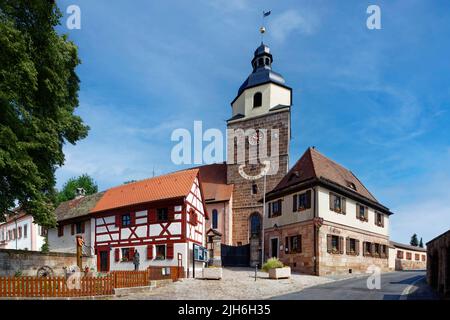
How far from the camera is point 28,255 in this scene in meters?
20.5

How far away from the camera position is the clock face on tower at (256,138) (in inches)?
1550

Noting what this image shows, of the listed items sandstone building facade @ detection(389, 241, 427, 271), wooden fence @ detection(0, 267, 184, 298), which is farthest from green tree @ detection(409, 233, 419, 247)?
wooden fence @ detection(0, 267, 184, 298)

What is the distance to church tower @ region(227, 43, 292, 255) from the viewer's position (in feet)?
124

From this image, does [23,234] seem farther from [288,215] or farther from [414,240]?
[414,240]

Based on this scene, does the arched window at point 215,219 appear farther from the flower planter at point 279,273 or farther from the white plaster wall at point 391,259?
the flower planter at point 279,273

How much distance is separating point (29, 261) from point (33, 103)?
8.67 metres

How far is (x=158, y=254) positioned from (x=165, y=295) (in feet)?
33.7

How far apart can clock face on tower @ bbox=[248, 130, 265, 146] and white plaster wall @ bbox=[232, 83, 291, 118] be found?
6.48 feet

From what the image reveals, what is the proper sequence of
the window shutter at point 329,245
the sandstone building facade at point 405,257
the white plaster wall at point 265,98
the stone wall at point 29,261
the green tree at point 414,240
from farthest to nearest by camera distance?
1. the green tree at point 414,240
2. the white plaster wall at point 265,98
3. the sandstone building facade at point 405,257
4. the window shutter at point 329,245
5. the stone wall at point 29,261

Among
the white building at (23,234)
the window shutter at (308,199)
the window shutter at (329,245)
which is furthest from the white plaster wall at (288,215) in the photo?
the white building at (23,234)

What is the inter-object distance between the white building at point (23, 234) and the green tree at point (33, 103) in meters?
22.1
